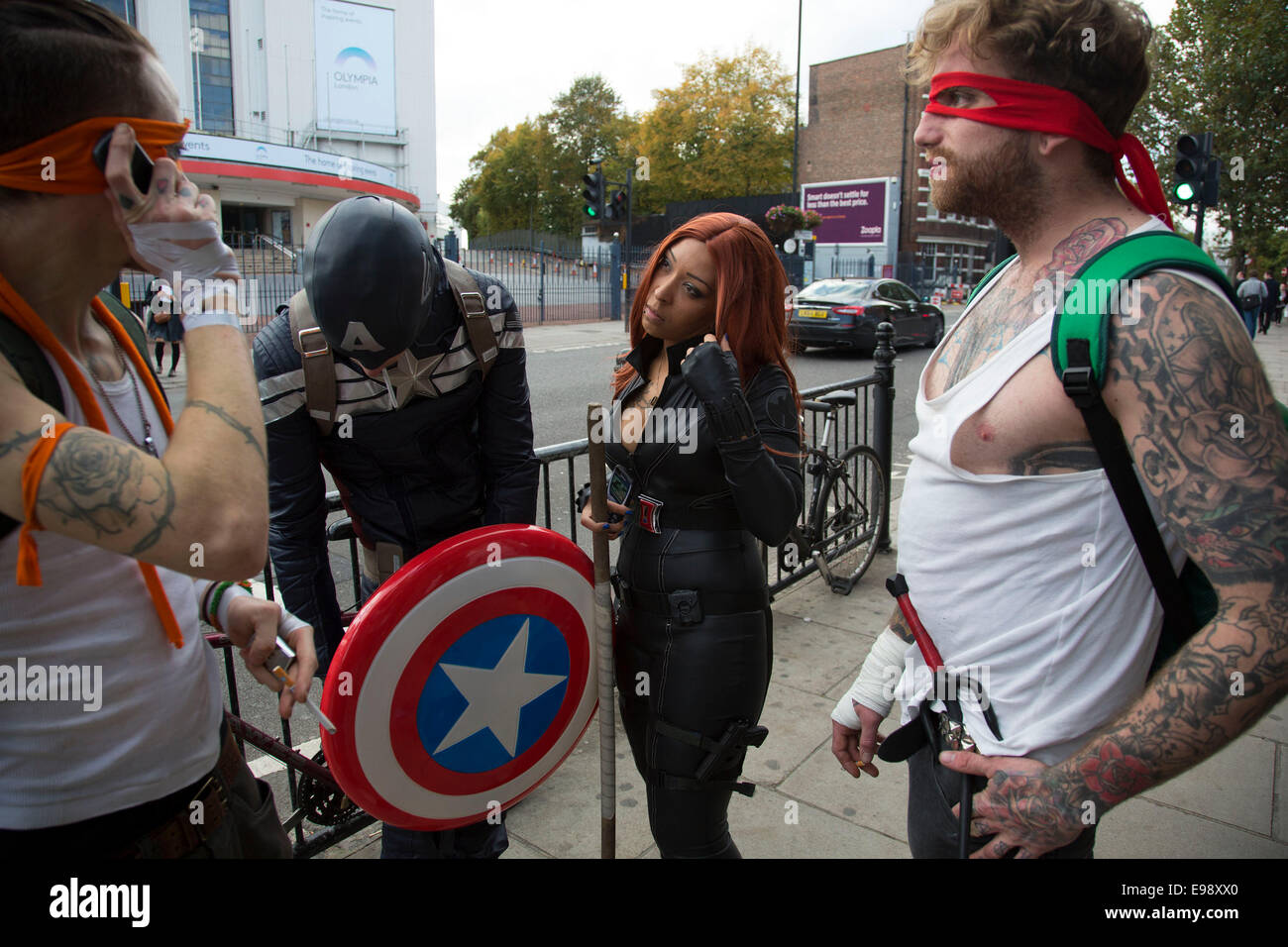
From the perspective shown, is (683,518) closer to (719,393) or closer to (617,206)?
(719,393)

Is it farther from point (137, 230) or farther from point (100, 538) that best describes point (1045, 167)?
point (100, 538)

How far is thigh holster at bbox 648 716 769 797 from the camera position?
2.10 metres

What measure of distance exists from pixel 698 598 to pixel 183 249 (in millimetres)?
1406

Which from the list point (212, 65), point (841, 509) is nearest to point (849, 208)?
point (212, 65)

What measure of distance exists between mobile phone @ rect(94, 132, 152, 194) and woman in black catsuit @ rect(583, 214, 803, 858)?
1193mm

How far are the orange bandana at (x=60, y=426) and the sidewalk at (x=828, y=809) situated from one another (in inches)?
72.8

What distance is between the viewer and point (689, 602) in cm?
212

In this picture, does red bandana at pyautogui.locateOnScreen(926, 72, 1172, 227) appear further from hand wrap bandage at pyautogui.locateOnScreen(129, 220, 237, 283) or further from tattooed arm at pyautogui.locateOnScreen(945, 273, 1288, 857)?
hand wrap bandage at pyautogui.locateOnScreen(129, 220, 237, 283)

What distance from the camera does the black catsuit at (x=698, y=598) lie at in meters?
2.11

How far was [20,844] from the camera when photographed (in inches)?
47.1

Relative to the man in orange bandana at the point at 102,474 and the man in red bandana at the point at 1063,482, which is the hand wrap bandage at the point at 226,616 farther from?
the man in red bandana at the point at 1063,482

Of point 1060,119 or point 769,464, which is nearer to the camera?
point 1060,119
